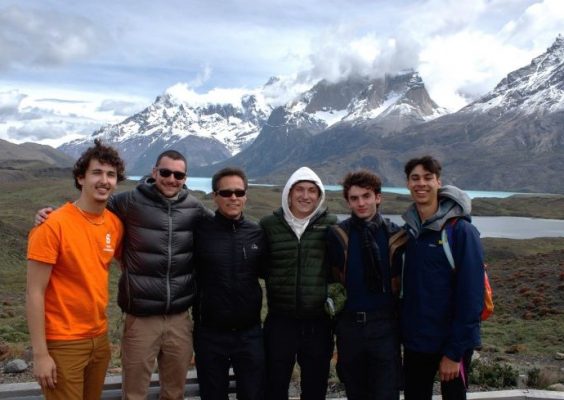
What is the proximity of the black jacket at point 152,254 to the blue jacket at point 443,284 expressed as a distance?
2.14 m

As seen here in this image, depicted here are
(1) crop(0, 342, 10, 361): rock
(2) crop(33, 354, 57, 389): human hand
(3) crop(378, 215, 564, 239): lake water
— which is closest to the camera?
(2) crop(33, 354, 57, 389): human hand

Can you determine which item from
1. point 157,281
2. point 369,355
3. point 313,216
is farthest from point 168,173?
point 369,355

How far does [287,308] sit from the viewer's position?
5.32m

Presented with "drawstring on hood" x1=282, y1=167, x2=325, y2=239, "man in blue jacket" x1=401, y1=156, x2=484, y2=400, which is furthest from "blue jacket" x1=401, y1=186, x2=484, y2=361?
"drawstring on hood" x1=282, y1=167, x2=325, y2=239

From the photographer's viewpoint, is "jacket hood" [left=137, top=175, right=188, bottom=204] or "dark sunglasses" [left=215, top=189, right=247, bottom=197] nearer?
"jacket hood" [left=137, top=175, right=188, bottom=204]

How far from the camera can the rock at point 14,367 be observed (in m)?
8.23

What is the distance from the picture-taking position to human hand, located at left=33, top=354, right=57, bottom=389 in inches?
170

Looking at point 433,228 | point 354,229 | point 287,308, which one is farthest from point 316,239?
point 433,228

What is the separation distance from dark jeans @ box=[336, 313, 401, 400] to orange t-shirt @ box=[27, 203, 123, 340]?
2.27 metres

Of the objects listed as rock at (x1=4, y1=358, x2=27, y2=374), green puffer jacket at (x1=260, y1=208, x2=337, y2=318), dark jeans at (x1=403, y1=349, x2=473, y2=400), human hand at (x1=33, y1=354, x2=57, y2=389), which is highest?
green puffer jacket at (x1=260, y1=208, x2=337, y2=318)

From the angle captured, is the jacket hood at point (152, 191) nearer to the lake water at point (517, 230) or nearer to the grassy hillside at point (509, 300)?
the grassy hillside at point (509, 300)

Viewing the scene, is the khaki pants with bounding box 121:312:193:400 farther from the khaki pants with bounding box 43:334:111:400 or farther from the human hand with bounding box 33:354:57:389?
the human hand with bounding box 33:354:57:389

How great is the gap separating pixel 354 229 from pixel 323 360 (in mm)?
1335

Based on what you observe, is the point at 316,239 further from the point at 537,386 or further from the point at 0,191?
the point at 0,191
